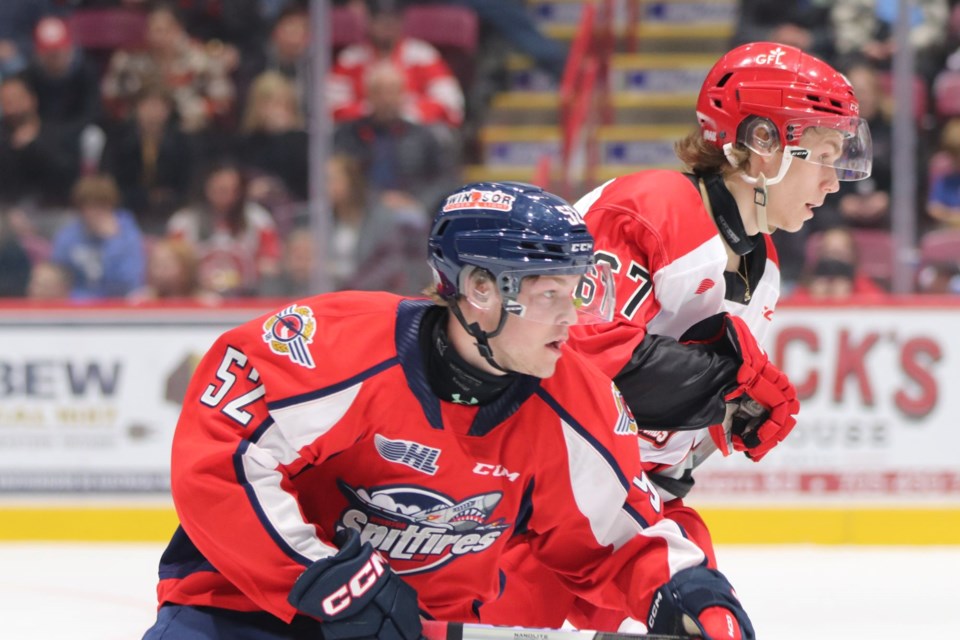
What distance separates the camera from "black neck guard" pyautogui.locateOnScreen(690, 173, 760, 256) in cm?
273

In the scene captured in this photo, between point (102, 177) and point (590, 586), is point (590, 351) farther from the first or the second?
point (102, 177)

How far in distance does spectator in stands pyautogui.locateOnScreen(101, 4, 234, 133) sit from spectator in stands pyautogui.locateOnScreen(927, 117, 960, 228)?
118 inches

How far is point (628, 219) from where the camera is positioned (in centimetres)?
264

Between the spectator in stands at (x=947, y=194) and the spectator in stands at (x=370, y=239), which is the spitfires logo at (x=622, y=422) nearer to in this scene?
the spectator in stands at (x=370, y=239)

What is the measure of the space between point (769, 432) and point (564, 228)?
0.75 meters

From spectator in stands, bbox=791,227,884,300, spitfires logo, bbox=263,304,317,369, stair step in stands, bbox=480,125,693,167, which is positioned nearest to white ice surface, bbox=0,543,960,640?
spectator in stands, bbox=791,227,884,300

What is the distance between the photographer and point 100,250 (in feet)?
17.8

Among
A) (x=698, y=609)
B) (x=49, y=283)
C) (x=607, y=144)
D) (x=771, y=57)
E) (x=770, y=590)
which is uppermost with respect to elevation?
(x=771, y=57)

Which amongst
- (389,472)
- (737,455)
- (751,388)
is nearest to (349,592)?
(389,472)

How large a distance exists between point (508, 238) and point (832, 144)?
0.92m

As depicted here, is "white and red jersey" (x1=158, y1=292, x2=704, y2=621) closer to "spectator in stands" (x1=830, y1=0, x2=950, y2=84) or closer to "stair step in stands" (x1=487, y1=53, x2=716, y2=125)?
"spectator in stands" (x1=830, y1=0, x2=950, y2=84)

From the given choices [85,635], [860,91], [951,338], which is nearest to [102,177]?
[85,635]

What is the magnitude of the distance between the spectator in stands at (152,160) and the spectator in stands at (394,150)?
73 centimetres

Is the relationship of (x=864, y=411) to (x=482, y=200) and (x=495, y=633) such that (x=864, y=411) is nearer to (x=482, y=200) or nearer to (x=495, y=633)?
(x=495, y=633)
